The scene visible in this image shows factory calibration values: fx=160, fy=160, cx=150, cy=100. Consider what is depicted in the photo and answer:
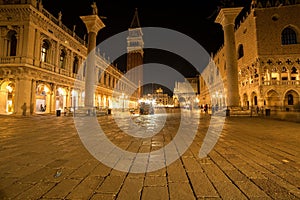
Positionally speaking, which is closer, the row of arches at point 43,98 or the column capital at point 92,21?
the column capital at point 92,21

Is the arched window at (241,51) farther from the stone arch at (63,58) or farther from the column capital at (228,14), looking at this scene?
the stone arch at (63,58)

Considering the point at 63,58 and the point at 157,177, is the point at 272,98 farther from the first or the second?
the point at 63,58

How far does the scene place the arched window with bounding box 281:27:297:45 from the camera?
26516 millimetres

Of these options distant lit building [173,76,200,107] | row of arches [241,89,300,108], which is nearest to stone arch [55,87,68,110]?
row of arches [241,89,300,108]

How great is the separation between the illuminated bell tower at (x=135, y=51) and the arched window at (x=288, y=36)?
4259 cm

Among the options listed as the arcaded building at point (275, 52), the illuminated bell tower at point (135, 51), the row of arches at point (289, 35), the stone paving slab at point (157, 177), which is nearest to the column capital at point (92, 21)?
the stone paving slab at point (157, 177)

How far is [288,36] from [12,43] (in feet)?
132

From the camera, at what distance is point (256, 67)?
26.3m

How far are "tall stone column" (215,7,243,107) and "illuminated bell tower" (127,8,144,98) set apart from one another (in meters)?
44.3

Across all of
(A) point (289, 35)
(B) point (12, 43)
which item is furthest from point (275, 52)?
(B) point (12, 43)

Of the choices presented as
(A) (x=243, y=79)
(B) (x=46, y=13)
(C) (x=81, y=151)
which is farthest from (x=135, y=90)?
(C) (x=81, y=151)

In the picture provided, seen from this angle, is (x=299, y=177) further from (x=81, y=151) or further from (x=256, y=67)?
(x=256, y=67)

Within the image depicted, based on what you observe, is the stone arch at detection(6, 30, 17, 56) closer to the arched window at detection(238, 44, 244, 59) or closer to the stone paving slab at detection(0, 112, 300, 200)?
the stone paving slab at detection(0, 112, 300, 200)

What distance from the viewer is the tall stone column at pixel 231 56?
52.4 ft
